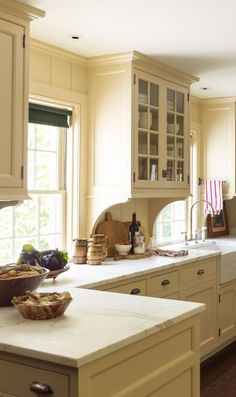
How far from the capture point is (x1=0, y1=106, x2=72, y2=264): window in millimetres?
3363

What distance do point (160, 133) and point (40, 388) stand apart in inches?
105

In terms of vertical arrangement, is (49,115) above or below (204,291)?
above

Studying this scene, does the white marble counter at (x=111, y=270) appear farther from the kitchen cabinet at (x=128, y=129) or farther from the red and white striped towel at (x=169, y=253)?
the kitchen cabinet at (x=128, y=129)

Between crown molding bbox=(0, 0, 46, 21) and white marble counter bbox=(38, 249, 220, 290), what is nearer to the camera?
Answer: crown molding bbox=(0, 0, 46, 21)

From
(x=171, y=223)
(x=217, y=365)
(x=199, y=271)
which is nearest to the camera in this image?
(x=199, y=271)

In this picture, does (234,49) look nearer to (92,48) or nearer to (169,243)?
(92,48)

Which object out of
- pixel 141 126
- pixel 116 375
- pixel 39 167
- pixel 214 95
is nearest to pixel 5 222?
pixel 39 167

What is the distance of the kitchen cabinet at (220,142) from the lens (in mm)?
5344

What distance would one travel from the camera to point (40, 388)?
5.45ft

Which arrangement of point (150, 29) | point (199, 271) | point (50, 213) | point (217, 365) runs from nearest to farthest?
point (150, 29) → point (50, 213) → point (199, 271) → point (217, 365)

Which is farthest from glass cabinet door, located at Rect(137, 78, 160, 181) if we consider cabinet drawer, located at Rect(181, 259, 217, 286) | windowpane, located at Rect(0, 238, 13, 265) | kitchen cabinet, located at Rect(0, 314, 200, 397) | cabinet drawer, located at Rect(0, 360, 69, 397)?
cabinet drawer, located at Rect(0, 360, 69, 397)

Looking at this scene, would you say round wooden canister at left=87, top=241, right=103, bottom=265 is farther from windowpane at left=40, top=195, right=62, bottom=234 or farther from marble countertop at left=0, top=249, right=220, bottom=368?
marble countertop at left=0, top=249, right=220, bottom=368

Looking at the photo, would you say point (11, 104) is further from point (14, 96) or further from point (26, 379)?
point (26, 379)

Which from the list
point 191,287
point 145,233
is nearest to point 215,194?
point 145,233
